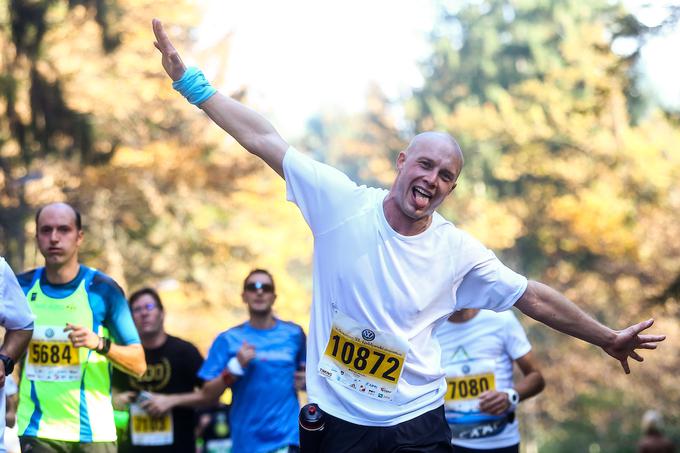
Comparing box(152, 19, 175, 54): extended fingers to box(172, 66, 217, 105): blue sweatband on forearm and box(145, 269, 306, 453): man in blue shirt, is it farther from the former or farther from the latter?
box(145, 269, 306, 453): man in blue shirt

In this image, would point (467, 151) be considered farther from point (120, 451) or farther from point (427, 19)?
point (120, 451)

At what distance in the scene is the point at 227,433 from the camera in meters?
13.6

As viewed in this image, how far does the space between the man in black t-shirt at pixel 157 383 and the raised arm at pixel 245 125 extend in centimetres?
404

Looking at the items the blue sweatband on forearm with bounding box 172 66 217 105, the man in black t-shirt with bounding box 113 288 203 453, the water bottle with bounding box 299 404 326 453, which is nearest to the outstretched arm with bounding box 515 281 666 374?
the water bottle with bounding box 299 404 326 453

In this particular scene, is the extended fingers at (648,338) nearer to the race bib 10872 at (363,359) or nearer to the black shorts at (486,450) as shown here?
the race bib 10872 at (363,359)

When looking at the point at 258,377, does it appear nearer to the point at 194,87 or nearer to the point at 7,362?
the point at 7,362

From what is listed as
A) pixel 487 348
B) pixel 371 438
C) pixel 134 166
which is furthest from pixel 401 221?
pixel 134 166

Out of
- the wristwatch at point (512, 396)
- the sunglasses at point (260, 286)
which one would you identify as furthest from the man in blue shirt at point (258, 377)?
the wristwatch at point (512, 396)

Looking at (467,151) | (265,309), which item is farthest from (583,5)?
(265,309)

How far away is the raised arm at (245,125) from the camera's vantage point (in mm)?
5359

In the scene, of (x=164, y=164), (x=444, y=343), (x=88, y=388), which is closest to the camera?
(x=88, y=388)

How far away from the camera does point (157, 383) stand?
930cm

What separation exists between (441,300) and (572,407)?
1346 inches

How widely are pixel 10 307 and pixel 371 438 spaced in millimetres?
1789
